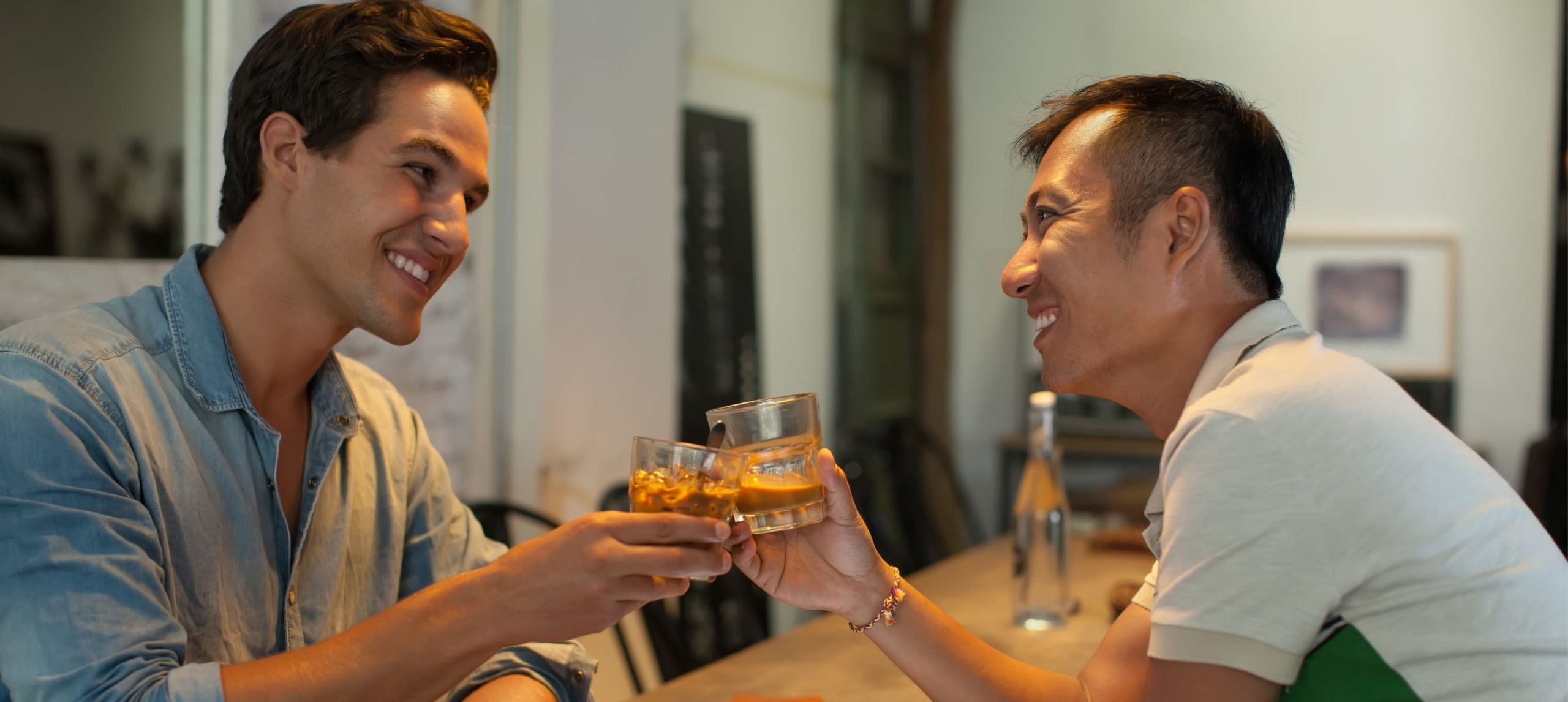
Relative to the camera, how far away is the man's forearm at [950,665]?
1492 millimetres

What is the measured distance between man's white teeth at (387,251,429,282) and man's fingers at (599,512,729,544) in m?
0.48

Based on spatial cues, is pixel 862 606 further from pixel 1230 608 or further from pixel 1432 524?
pixel 1432 524

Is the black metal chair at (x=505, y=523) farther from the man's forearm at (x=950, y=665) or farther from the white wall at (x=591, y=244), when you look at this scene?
the man's forearm at (x=950, y=665)

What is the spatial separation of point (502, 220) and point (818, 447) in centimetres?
173

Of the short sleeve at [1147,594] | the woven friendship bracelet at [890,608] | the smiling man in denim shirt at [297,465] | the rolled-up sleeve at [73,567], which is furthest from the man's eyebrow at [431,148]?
the short sleeve at [1147,594]

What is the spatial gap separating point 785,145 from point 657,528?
3539 mm

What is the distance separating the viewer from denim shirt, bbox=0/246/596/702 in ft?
3.74

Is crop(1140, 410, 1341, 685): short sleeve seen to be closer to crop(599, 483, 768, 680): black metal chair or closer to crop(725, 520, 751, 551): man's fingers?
crop(725, 520, 751, 551): man's fingers

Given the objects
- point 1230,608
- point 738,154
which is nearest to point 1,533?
point 1230,608

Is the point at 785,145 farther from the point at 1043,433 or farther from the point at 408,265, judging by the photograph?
the point at 408,265

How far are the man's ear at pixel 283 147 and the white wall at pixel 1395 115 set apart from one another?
131 inches

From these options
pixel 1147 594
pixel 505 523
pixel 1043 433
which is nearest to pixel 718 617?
pixel 505 523

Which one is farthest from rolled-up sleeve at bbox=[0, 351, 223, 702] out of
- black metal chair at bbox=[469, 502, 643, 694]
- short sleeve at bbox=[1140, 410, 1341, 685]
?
black metal chair at bbox=[469, 502, 643, 694]

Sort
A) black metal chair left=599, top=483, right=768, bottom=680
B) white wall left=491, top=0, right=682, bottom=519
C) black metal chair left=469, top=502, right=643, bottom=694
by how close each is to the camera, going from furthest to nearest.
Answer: black metal chair left=599, top=483, right=768, bottom=680
white wall left=491, top=0, right=682, bottom=519
black metal chair left=469, top=502, right=643, bottom=694
